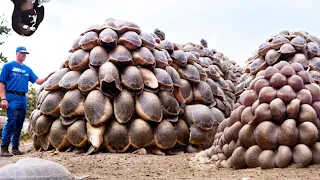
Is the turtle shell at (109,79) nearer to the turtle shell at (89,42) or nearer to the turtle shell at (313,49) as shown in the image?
the turtle shell at (89,42)

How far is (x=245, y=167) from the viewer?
302 centimetres

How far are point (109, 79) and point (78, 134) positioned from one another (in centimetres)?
60

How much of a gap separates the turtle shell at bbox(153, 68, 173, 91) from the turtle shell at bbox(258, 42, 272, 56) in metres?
1.23

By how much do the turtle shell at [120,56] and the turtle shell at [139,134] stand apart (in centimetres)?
62

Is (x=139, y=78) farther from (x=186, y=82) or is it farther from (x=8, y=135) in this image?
(x=8, y=135)

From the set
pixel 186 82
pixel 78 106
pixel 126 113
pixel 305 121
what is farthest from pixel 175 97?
pixel 305 121

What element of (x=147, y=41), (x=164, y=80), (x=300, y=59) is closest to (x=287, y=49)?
(x=300, y=59)

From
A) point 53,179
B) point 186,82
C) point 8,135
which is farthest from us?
point 8,135

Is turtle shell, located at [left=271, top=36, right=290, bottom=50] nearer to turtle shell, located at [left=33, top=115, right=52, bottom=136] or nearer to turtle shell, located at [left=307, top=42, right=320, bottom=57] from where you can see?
turtle shell, located at [left=307, top=42, right=320, bottom=57]

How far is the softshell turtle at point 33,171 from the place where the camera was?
2.56 m

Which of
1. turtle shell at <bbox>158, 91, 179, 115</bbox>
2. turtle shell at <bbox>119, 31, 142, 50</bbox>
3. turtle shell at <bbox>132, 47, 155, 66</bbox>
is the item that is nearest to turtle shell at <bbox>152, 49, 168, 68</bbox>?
turtle shell at <bbox>132, 47, 155, 66</bbox>

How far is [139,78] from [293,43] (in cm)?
179

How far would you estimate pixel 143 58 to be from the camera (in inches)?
171

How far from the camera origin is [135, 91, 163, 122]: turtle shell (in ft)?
13.5
